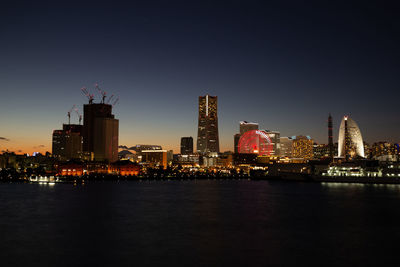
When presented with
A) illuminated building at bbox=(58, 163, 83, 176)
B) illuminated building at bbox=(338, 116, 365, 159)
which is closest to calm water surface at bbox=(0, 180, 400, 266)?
illuminated building at bbox=(58, 163, 83, 176)

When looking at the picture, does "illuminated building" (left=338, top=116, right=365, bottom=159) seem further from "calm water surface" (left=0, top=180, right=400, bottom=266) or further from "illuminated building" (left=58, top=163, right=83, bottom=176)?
"calm water surface" (left=0, top=180, right=400, bottom=266)

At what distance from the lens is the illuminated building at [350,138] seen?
18825 cm

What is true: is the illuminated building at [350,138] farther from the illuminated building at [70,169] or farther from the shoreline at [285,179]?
the illuminated building at [70,169]

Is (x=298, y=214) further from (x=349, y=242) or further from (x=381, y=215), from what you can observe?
(x=349, y=242)

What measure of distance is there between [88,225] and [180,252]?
1446 cm

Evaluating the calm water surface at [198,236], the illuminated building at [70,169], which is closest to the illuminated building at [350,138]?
the illuminated building at [70,169]

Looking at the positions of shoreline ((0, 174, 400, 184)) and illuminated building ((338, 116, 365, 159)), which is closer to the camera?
shoreline ((0, 174, 400, 184))

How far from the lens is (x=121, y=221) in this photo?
40.4 meters

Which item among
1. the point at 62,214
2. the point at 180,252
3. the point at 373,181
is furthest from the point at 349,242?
the point at 373,181

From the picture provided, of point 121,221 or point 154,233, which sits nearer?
point 154,233

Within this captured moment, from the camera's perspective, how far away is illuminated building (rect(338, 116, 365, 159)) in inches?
7411

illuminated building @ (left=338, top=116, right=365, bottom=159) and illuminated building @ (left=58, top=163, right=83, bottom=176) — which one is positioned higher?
illuminated building @ (left=338, top=116, right=365, bottom=159)

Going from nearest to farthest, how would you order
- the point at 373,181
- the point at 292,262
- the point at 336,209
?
Answer: the point at 292,262 < the point at 336,209 < the point at 373,181

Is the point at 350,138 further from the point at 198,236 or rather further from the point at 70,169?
the point at 198,236
